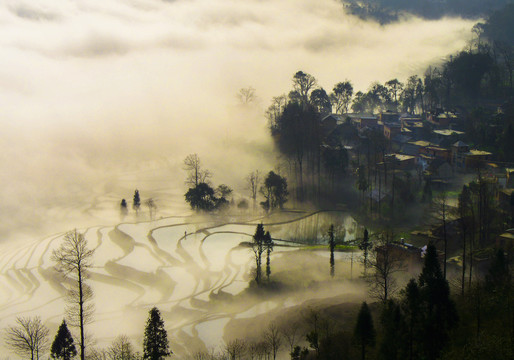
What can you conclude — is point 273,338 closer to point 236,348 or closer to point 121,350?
point 236,348

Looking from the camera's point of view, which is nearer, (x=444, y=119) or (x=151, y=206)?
(x=151, y=206)

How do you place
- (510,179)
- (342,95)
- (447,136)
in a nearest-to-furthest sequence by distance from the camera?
(510,179) < (447,136) < (342,95)

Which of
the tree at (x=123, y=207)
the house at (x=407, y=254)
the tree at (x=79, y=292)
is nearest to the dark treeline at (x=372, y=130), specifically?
the house at (x=407, y=254)

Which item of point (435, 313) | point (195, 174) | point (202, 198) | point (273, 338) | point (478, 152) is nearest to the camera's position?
point (435, 313)

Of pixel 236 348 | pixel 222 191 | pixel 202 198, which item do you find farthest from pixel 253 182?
pixel 236 348

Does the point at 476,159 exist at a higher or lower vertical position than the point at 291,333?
higher

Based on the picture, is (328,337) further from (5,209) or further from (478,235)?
(5,209)
